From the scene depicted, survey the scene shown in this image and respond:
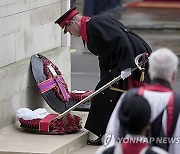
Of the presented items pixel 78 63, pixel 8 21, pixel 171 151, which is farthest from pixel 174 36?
pixel 171 151

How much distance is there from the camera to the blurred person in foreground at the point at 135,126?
4.38 metres

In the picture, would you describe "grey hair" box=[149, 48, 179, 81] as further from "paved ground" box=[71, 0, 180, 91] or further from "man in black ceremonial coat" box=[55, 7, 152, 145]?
"paved ground" box=[71, 0, 180, 91]

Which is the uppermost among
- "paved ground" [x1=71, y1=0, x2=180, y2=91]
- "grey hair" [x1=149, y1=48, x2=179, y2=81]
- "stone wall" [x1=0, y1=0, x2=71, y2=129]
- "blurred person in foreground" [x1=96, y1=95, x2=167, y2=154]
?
"grey hair" [x1=149, y1=48, x2=179, y2=81]

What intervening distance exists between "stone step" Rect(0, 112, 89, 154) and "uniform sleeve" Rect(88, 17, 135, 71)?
3.15 feet

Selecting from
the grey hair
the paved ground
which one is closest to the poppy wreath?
the grey hair

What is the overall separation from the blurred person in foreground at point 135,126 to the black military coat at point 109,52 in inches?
130

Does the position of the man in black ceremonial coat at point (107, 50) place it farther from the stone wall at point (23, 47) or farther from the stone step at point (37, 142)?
the stone wall at point (23, 47)

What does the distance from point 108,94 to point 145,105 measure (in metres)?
3.69

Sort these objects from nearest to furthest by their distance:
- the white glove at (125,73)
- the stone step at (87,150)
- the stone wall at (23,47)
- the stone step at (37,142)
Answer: the stone step at (37,142), the white glove at (125,73), the stone step at (87,150), the stone wall at (23,47)

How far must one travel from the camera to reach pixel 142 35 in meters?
19.4

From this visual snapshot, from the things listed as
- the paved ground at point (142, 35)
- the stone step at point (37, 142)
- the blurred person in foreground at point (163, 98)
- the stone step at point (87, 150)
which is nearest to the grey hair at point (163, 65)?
the blurred person in foreground at point (163, 98)

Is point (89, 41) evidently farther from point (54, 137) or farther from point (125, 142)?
point (125, 142)

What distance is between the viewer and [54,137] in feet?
27.2

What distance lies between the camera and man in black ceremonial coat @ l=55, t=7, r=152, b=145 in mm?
7863
